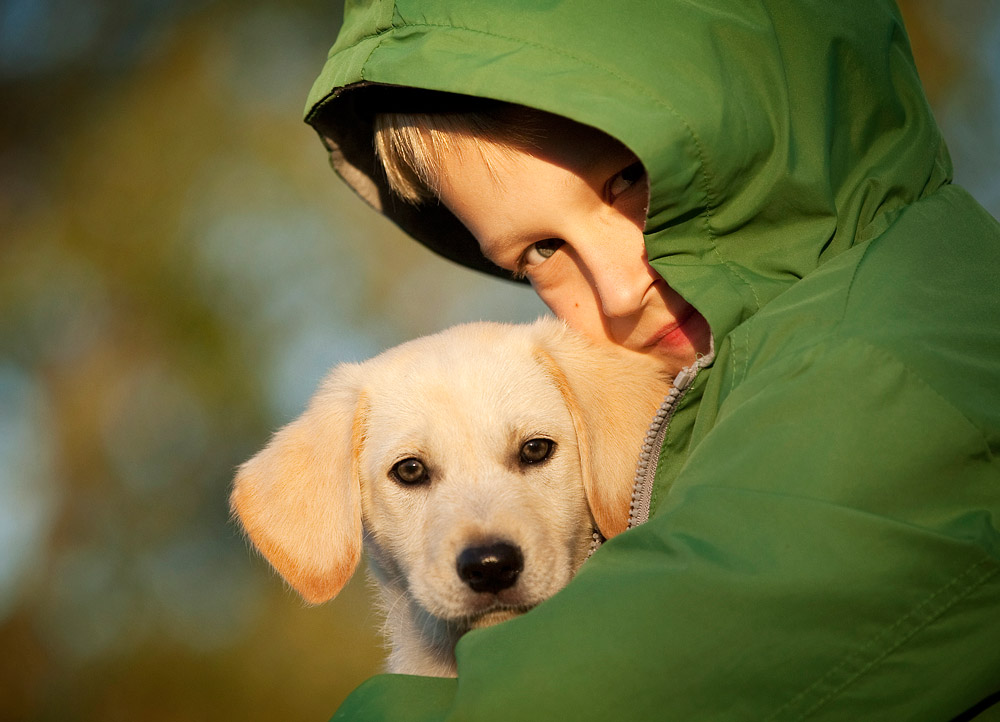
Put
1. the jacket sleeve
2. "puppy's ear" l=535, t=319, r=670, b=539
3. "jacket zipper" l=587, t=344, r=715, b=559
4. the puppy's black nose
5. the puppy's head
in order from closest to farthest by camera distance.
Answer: the jacket sleeve
"jacket zipper" l=587, t=344, r=715, b=559
the puppy's black nose
the puppy's head
"puppy's ear" l=535, t=319, r=670, b=539

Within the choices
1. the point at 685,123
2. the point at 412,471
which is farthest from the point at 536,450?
the point at 685,123

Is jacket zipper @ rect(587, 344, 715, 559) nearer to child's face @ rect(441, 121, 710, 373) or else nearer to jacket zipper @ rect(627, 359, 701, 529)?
jacket zipper @ rect(627, 359, 701, 529)

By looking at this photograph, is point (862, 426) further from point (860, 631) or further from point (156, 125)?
point (156, 125)

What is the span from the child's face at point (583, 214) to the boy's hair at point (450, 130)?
17mm

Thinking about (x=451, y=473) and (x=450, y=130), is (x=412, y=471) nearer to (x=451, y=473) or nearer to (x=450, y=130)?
(x=451, y=473)

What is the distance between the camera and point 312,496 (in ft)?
7.84

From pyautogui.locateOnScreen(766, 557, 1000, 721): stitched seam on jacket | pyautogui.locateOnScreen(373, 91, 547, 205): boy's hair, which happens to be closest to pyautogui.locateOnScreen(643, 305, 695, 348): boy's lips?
pyautogui.locateOnScreen(373, 91, 547, 205): boy's hair

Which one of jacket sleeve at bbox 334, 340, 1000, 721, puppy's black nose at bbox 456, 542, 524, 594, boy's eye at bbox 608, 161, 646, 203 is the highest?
boy's eye at bbox 608, 161, 646, 203

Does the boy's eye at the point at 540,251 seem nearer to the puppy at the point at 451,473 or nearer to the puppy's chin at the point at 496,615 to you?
the puppy at the point at 451,473

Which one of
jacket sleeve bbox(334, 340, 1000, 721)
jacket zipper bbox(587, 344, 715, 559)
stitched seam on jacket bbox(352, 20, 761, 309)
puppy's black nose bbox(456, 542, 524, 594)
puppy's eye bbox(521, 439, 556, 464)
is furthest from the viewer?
puppy's eye bbox(521, 439, 556, 464)

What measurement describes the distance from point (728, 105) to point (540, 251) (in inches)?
31.4

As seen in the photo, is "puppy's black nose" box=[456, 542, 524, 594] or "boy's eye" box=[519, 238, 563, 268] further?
"boy's eye" box=[519, 238, 563, 268]

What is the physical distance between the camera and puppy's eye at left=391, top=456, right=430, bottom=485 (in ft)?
7.67

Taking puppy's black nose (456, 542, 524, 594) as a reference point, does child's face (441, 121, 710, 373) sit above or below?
above
